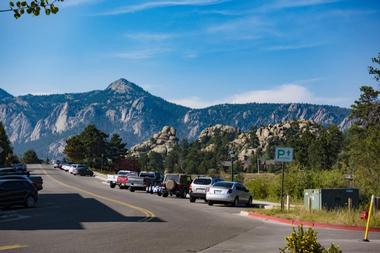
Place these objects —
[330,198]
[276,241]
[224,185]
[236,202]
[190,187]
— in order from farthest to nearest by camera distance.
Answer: [190,187] < [224,185] < [236,202] < [330,198] < [276,241]

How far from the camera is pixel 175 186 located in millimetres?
42938

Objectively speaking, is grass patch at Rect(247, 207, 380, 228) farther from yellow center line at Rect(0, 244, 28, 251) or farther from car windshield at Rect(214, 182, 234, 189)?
yellow center line at Rect(0, 244, 28, 251)

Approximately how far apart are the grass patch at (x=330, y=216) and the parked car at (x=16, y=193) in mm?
11875

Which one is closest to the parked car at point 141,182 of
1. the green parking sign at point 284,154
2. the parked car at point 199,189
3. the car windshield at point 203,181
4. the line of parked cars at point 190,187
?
the line of parked cars at point 190,187

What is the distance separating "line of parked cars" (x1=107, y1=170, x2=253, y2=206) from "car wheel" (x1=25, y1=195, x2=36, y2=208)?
9891mm

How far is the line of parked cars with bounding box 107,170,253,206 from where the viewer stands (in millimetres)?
34500

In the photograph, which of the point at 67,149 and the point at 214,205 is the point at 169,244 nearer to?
the point at 214,205

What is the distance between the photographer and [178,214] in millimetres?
26422

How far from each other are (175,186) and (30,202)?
47.5ft

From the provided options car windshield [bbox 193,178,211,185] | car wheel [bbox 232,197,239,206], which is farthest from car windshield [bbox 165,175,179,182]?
car wheel [bbox 232,197,239,206]

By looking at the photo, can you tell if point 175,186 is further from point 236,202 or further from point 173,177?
point 236,202

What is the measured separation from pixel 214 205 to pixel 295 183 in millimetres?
6120

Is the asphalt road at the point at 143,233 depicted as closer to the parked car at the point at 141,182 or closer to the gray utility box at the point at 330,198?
the gray utility box at the point at 330,198

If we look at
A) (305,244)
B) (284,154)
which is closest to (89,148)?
(284,154)
